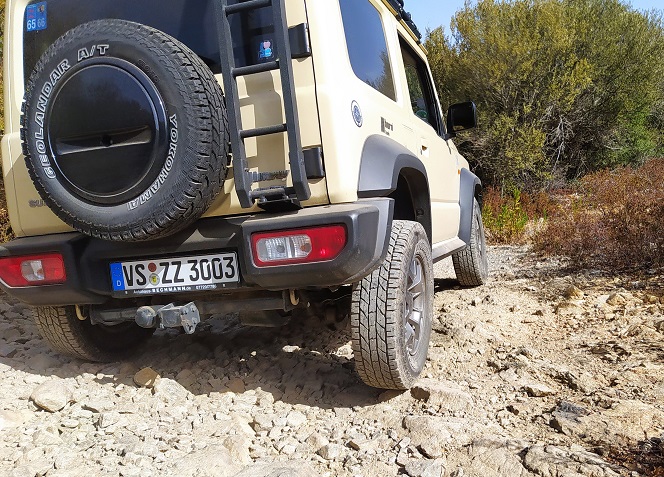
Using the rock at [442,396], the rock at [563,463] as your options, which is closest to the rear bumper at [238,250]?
the rock at [442,396]

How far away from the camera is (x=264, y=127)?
2053 mm

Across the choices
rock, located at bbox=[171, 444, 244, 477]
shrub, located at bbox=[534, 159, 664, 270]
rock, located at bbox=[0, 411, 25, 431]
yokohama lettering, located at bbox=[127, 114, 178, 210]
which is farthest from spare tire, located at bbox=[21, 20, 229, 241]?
shrub, located at bbox=[534, 159, 664, 270]

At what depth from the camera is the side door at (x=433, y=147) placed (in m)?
3.33

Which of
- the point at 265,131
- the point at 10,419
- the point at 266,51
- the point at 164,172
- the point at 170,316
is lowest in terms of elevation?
the point at 10,419

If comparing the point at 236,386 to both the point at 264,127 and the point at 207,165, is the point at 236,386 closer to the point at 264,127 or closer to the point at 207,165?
the point at 207,165

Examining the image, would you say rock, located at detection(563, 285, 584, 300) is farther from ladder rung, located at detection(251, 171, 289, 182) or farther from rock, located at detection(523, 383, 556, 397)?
ladder rung, located at detection(251, 171, 289, 182)

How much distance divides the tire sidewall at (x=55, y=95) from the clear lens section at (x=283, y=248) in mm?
354

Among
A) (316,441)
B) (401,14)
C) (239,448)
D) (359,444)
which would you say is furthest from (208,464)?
(401,14)

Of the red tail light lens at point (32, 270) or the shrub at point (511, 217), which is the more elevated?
the red tail light lens at point (32, 270)

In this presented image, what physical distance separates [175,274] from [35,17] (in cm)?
137

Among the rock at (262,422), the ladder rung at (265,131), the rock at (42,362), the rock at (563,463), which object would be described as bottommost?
the rock at (563,463)

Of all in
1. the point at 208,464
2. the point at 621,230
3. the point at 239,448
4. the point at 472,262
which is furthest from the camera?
the point at 621,230

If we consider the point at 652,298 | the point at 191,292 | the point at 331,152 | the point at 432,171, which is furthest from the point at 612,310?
the point at 191,292

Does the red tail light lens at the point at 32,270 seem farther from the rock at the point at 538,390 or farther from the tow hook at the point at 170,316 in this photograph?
the rock at the point at 538,390
